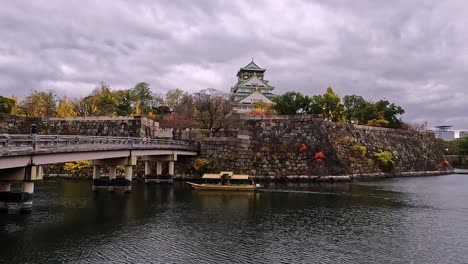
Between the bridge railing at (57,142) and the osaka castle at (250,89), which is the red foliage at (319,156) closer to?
the bridge railing at (57,142)

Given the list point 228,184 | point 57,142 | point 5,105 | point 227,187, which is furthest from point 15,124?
point 227,187

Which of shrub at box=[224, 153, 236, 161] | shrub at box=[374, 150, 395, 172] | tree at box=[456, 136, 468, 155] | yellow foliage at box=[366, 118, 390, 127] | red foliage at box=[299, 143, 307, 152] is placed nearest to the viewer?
shrub at box=[224, 153, 236, 161]

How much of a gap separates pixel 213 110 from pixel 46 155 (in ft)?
107

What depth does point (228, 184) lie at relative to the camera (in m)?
36.7

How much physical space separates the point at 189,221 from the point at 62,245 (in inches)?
296

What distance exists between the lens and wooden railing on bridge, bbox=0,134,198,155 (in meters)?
18.4

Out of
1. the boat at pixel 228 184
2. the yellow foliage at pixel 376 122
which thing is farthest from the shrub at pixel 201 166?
the yellow foliage at pixel 376 122

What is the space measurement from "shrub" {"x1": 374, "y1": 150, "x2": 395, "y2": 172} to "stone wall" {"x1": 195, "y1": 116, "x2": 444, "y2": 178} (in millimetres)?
413

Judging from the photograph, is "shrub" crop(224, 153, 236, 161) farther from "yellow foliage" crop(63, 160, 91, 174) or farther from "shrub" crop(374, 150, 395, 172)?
"shrub" crop(374, 150, 395, 172)

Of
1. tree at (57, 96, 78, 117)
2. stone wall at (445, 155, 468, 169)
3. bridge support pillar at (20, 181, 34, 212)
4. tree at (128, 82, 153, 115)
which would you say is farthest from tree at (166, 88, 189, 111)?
stone wall at (445, 155, 468, 169)

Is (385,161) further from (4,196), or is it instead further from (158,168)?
(4,196)

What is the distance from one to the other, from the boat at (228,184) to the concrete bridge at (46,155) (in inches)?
279

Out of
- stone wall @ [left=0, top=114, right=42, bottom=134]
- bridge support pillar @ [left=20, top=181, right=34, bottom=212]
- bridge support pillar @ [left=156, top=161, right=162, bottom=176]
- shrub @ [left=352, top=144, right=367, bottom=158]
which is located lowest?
bridge support pillar @ [left=20, top=181, right=34, bottom=212]

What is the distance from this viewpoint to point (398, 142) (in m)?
63.4
